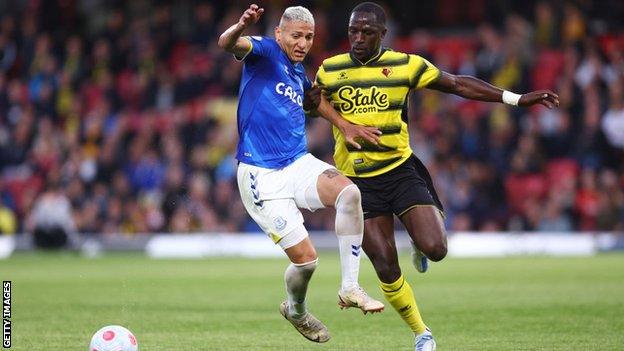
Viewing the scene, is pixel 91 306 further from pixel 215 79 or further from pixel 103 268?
pixel 215 79

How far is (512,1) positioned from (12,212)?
39.6 ft

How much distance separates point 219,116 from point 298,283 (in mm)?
16652

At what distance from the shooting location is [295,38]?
9.70m

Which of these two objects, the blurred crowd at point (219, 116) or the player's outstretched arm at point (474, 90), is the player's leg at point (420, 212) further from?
the blurred crowd at point (219, 116)

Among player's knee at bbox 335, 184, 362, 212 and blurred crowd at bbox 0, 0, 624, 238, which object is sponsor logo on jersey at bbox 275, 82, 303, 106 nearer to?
player's knee at bbox 335, 184, 362, 212

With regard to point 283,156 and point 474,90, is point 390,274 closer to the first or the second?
point 283,156

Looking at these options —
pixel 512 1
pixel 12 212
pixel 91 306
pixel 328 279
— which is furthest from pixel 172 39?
pixel 91 306

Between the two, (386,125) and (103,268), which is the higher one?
(386,125)

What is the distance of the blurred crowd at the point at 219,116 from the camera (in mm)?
22984

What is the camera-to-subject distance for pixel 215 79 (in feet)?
89.2

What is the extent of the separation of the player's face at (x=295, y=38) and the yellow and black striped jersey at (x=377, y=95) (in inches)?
26.0

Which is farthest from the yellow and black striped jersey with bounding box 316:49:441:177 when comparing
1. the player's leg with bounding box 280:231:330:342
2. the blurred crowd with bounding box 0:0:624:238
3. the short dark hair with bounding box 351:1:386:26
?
the blurred crowd with bounding box 0:0:624:238

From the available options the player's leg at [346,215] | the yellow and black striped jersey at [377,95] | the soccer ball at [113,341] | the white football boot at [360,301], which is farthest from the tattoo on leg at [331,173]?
the soccer ball at [113,341]

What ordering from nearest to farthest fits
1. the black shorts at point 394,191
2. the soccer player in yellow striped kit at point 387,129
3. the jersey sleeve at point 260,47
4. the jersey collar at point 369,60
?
the jersey sleeve at point 260,47 < the soccer player in yellow striped kit at point 387,129 < the black shorts at point 394,191 < the jersey collar at point 369,60
